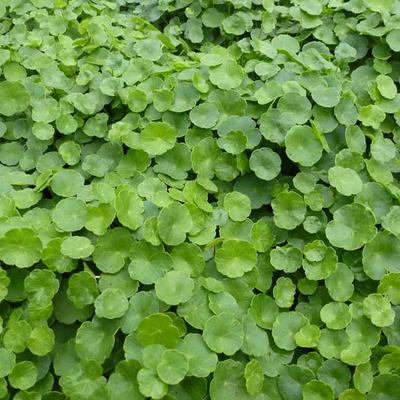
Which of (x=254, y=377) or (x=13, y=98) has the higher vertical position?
(x=13, y=98)

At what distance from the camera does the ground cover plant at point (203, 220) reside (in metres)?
1.49

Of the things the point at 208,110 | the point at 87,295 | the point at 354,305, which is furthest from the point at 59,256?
the point at 354,305

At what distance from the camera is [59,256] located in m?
1.56

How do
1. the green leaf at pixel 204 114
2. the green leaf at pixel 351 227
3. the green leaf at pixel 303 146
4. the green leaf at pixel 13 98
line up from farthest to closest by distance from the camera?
the green leaf at pixel 13 98 < the green leaf at pixel 204 114 < the green leaf at pixel 303 146 < the green leaf at pixel 351 227

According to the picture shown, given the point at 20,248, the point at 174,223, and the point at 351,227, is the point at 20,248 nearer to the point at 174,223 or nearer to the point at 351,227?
the point at 174,223

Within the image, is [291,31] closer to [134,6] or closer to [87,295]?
[134,6]

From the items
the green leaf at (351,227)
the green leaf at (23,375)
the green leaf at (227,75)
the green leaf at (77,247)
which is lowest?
the green leaf at (23,375)

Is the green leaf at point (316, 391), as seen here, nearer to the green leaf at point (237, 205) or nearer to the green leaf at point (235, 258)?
the green leaf at point (235, 258)

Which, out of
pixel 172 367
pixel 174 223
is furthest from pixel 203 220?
pixel 172 367

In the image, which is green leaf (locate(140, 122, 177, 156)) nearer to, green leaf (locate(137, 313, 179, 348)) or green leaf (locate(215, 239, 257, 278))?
green leaf (locate(215, 239, 257, 278))

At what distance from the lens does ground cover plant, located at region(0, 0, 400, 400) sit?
149cm

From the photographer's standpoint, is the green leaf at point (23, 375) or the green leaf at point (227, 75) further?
the green leaf at point (227, 75)

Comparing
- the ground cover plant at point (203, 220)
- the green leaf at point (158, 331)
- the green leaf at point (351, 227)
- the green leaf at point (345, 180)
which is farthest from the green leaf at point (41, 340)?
the green leaf at point (345, 180)

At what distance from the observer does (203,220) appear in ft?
5.53
